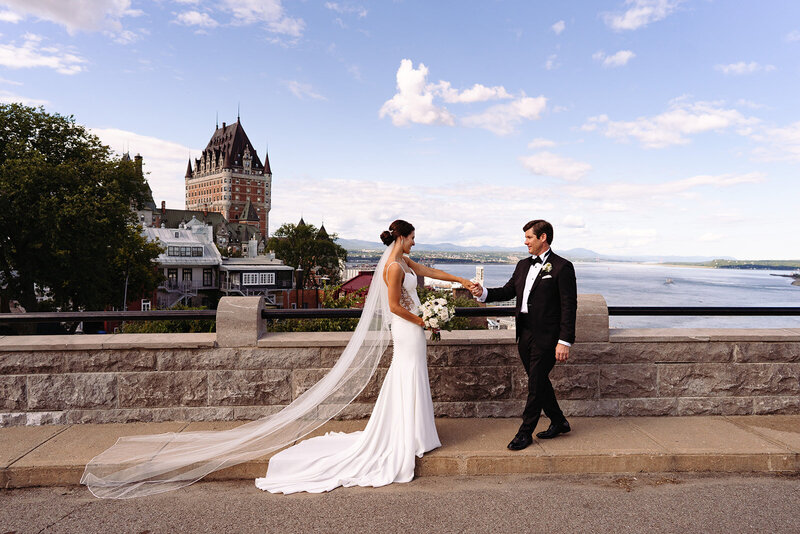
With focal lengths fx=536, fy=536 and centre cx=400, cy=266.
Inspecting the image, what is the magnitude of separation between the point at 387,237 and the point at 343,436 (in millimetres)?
1903

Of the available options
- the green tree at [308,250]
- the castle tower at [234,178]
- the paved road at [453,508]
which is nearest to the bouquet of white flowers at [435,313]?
the paved road at [453,508]

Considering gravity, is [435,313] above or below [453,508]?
above

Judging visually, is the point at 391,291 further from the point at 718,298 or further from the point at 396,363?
the point at 718,298

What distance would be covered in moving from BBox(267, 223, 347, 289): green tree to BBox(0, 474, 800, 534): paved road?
84.0m

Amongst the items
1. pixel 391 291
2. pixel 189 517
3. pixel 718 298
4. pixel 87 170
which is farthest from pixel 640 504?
pixel 718 298

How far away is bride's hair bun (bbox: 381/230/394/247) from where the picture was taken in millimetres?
5039

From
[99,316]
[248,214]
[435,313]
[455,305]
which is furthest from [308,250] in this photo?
[248,214]

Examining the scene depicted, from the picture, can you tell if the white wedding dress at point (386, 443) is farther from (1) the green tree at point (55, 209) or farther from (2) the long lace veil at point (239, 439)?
(1) the green tree at point (55, 209)

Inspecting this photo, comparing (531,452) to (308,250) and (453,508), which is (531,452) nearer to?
(453,508)

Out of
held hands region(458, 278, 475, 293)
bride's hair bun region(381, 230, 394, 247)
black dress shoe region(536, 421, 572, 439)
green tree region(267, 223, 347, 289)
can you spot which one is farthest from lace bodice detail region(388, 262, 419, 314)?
green tree region(267, 223, 347, 289)

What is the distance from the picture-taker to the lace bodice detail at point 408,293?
16.4 feet

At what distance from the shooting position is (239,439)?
15.8 ft

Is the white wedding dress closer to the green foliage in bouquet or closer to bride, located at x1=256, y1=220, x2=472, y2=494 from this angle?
bride, located at x1=256, y1=220, x2=472, y2=494

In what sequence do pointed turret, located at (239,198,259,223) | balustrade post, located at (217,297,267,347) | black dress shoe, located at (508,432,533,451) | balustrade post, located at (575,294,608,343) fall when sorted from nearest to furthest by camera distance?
1. black dress shoe, located at (508,432,533,451)
2. balustrade post, located at (217,297,267,347)
3. balustrade post, located at (575,294,608,343)
4. pointed turret, located at (239,198,259,223)
